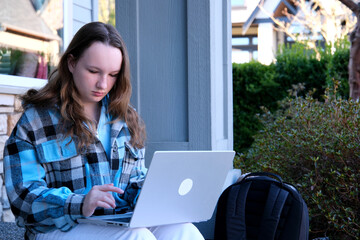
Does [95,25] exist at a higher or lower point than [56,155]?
higher

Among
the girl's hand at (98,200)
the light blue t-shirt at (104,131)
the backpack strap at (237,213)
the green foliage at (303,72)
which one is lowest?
the backpack strap at (237,213)

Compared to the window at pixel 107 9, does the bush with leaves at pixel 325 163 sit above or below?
below

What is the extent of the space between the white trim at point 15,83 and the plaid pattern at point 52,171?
6.47 feet

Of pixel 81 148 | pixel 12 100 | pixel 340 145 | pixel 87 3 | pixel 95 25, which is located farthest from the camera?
pixel 87 3

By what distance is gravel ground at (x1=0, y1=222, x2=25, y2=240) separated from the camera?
3056mm

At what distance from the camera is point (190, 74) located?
313cm

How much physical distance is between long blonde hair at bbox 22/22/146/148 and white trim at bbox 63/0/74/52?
2.70m

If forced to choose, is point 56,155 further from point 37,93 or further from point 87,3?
point 87,3

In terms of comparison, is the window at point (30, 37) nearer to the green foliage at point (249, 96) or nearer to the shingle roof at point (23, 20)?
the shingle roof at point (23, 20)

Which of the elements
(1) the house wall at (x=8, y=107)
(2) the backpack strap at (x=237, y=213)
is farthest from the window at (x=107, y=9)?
(2) the backpack strap at (x=237, y=213)

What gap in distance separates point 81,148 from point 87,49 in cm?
38

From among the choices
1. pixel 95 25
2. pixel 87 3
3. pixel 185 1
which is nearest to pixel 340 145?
pixel 185 1

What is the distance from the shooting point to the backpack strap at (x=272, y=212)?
99.6 inches

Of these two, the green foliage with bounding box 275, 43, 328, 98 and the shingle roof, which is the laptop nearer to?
the shingle roof
